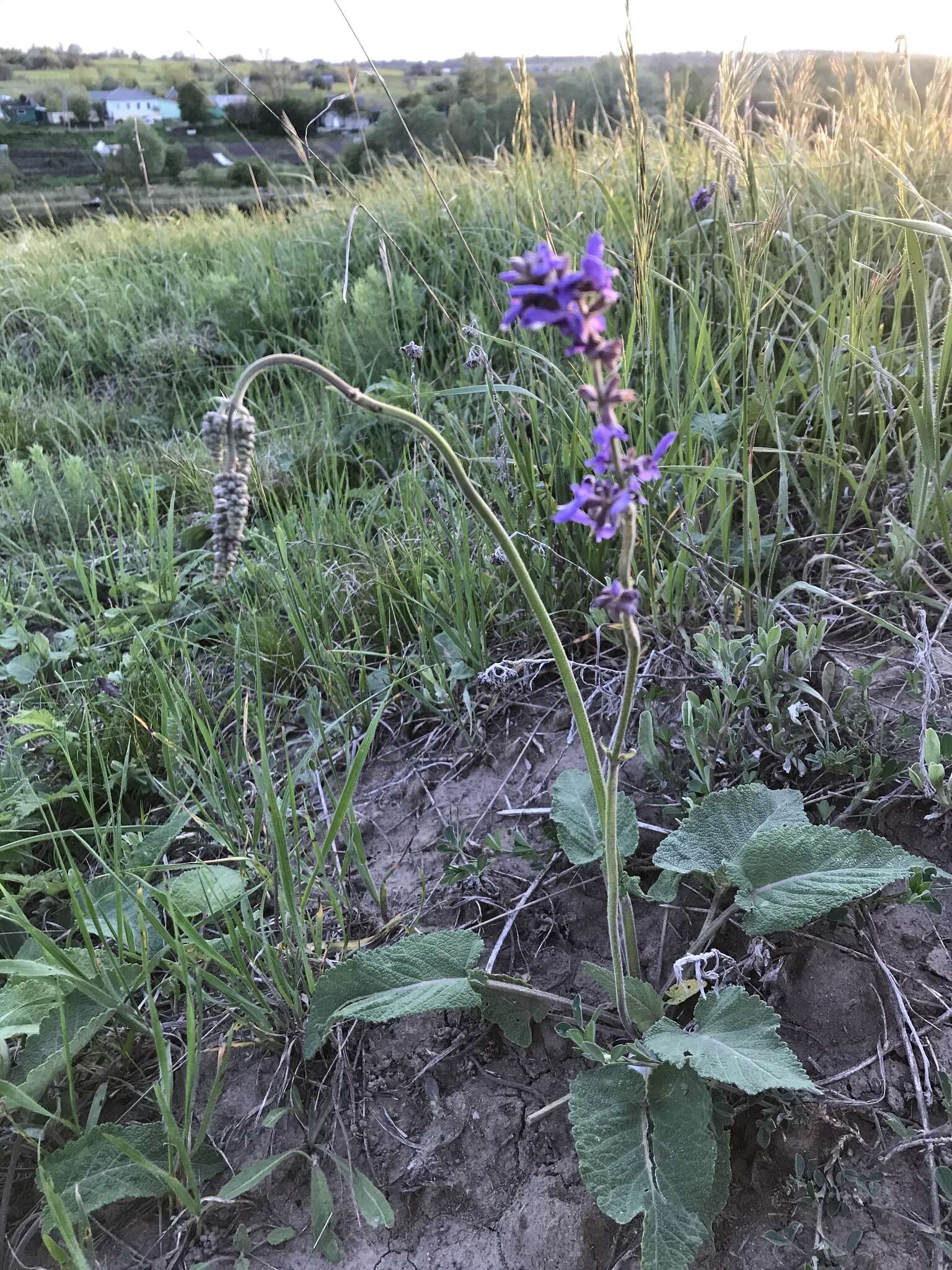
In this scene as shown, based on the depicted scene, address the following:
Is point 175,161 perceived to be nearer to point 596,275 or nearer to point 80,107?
point 80,107

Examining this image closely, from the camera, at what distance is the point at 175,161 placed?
6.91 metres

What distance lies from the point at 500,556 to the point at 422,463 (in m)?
0.70

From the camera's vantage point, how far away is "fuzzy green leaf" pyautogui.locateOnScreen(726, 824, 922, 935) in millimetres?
1037

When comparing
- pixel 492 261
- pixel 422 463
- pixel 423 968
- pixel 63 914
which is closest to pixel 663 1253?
pixel 423 968

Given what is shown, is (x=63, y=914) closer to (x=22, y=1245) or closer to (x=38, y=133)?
(x=22, y=1245)

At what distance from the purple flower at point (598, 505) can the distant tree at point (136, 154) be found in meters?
4.74

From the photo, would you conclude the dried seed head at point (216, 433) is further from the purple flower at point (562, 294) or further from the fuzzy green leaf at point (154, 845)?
the fuzzy green leaf at point (154, 845)

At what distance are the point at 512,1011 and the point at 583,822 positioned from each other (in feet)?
0.98

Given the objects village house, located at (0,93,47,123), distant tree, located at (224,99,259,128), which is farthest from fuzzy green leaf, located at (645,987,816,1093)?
village house, located at (0,93,47,123)

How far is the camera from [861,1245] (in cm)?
95

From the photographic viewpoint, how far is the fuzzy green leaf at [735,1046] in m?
0.89

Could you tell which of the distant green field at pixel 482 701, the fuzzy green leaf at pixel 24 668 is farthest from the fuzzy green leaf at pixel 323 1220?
the fuzzy green leaf at pixel 24 668

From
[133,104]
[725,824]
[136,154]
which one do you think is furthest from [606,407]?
[133,104]

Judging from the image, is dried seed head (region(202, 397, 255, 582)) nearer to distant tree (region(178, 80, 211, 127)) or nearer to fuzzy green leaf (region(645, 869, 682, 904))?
fuzzy green leaf (region(645, 869, 682, 904))
